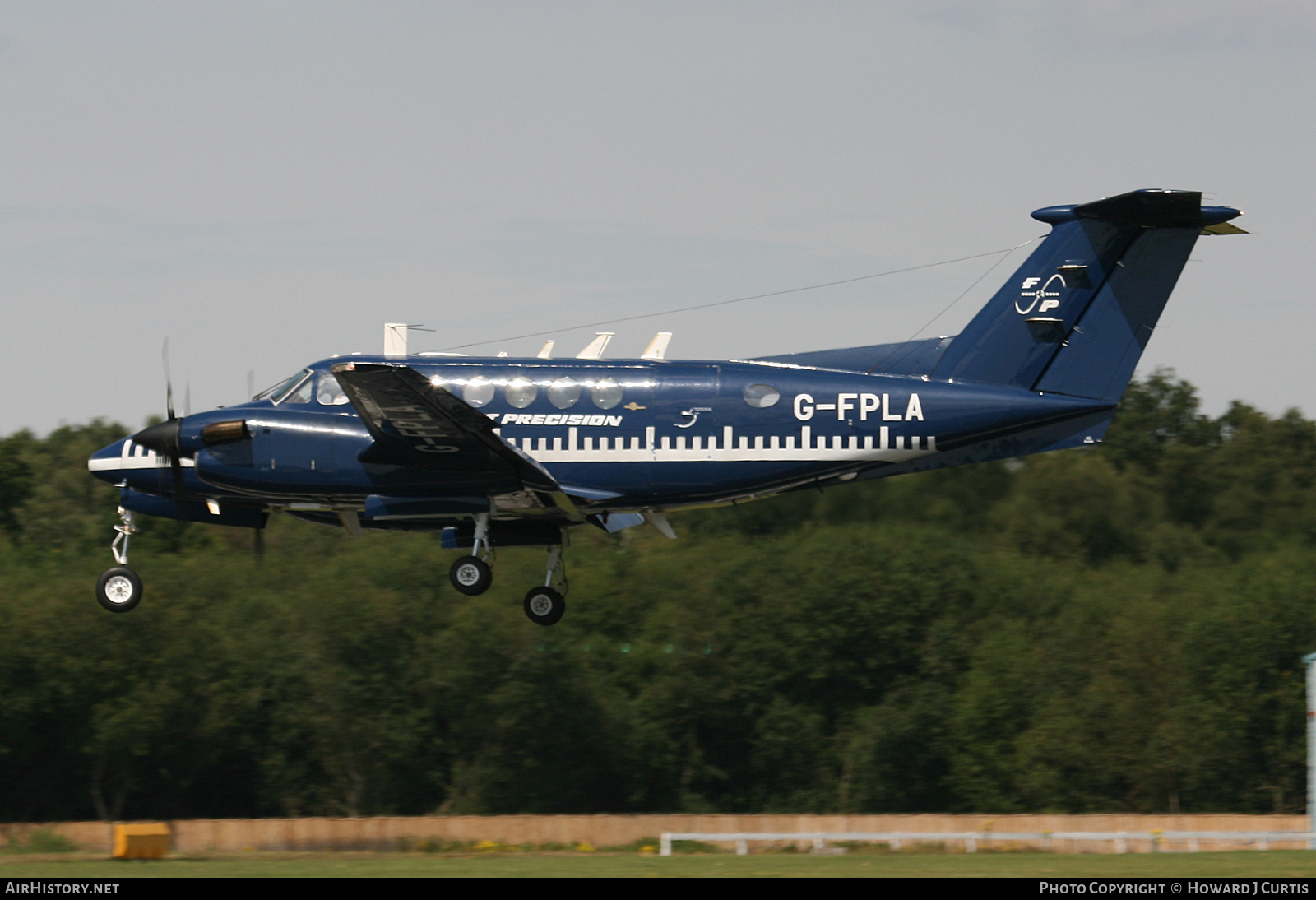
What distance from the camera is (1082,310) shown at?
23.6 metres

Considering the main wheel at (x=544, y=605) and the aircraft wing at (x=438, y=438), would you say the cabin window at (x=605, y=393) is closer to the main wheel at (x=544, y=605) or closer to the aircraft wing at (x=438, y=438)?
the aircraft wing at (x=438, y=438)

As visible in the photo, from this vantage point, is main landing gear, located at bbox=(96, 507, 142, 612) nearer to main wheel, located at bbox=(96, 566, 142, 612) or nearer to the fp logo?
main wheel, located at bbox=(96, 566, 142, 612)

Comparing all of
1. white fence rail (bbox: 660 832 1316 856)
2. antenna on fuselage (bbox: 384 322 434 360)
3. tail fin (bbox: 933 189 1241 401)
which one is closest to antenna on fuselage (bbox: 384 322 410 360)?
antenna on fuselage (bbox: 384 322 434 360)

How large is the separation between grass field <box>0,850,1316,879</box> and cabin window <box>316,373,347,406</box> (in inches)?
346

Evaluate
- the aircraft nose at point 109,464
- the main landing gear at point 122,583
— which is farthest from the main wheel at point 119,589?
the aircraft nose at point 109,464

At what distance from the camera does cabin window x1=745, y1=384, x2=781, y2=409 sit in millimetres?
23203

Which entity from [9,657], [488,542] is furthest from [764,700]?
[488,542]

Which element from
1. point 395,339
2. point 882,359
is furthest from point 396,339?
point 882,359

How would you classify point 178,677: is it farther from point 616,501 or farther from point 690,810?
point 616,501

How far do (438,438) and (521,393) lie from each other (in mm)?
1507

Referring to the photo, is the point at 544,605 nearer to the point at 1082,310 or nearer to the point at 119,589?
the point at 119,589

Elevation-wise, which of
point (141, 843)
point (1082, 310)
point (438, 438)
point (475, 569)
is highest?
point (1082, 310)

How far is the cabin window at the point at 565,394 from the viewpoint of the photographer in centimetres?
2345

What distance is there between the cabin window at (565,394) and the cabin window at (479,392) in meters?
0.87
